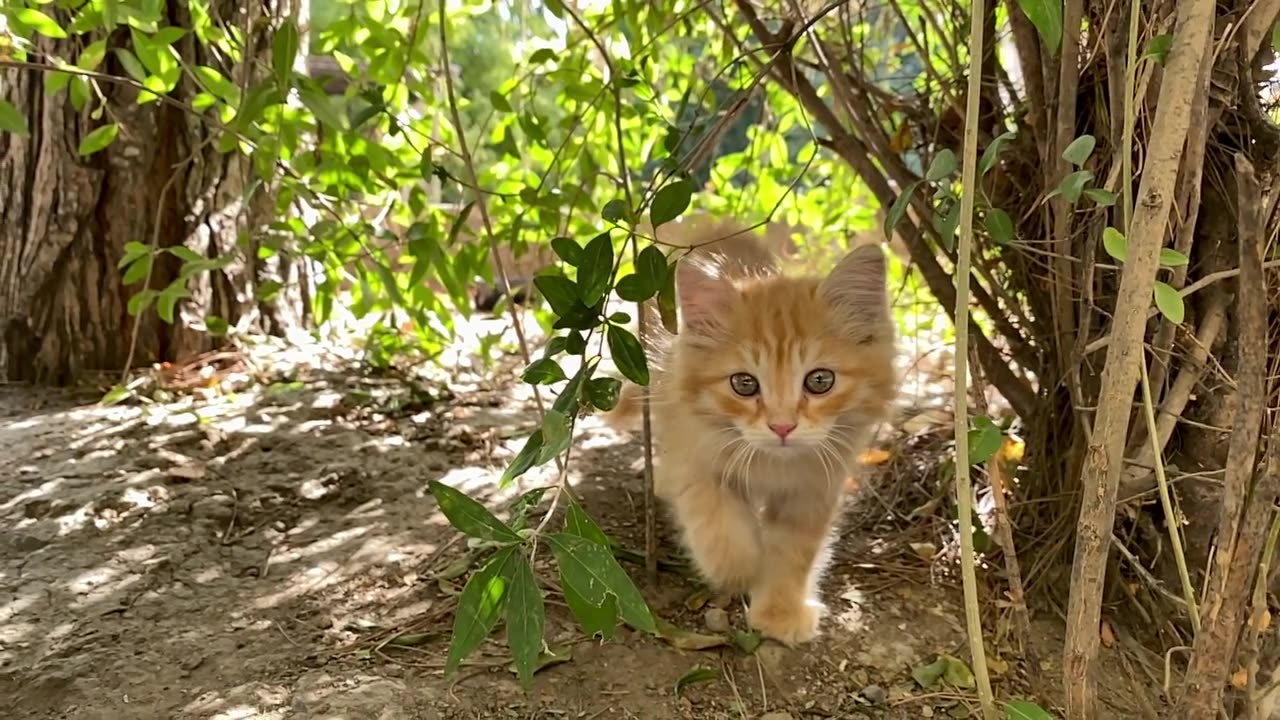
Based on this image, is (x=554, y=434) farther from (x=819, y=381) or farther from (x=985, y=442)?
(x=819, y=381)

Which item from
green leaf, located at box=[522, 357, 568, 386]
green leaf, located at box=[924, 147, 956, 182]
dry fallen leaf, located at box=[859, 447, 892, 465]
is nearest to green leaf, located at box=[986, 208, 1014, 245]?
green leaf, located at box=[924, 147, 956, 182]

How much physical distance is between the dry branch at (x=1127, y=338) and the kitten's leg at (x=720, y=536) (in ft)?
2.23

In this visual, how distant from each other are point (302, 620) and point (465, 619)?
26.2 inches

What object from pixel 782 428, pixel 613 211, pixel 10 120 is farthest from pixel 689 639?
pixel 10 120

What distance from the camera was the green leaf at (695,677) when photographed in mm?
1361

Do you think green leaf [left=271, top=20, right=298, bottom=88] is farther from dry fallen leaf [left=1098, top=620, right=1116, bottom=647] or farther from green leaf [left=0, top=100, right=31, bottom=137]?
dry fallen leaf [left=1098, top=620, right=1116, bottom=647]

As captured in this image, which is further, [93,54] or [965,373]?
[93,54]

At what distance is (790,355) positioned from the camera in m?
1.61

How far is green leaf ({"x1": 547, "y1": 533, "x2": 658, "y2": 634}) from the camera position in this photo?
91 centimetres

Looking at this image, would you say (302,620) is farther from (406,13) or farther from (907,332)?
(907,332)

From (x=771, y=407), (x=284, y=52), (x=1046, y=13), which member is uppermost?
(x=284, y=52)

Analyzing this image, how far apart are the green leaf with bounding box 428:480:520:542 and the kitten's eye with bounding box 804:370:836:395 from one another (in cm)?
78

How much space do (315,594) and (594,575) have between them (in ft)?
2.73

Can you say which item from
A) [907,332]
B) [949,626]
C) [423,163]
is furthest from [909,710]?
[907,332]
